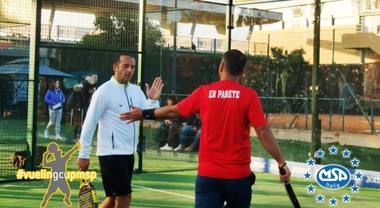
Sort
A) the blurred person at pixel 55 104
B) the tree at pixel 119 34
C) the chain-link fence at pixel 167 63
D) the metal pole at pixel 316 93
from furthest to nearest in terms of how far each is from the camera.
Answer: the tree at pixel 119 34
the blurred person at pixel 55 104
the metal pole at pixel 316 93
the chain-link fence at pixel 167 63

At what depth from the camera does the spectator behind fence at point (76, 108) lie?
1281 centimetres

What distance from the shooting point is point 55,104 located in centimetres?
1255

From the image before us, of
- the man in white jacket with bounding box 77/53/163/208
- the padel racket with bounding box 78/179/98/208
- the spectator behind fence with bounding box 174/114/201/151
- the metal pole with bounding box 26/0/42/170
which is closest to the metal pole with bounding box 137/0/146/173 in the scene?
the spectator behind fence with bounding box 174/114/201/151

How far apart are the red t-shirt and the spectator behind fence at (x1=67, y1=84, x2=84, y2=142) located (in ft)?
25.8

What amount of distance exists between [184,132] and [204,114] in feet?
28.9

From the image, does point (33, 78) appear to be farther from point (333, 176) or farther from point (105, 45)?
point (333, 176)

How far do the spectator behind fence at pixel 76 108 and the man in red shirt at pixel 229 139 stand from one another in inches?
308

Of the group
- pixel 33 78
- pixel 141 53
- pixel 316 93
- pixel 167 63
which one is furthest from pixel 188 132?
pixel 33 78

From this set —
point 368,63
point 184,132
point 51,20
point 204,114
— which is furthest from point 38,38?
point 204,114

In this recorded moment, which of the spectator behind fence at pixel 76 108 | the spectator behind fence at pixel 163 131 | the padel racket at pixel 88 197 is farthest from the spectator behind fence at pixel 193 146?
the padel racket at pixel 88 197

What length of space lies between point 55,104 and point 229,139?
7897 millimetres

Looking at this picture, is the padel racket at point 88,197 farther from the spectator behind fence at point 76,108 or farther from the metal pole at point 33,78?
the spectator behind fence at point 76,108

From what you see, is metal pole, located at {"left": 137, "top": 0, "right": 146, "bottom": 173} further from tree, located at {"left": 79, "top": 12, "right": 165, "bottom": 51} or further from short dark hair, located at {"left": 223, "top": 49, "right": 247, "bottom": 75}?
short dark hair, located at {"left": 223, "top": 49, "right": 247, "bottom": 75}

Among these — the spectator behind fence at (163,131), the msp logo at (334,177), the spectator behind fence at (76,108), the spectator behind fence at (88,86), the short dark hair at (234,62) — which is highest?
the short dark hair at (234,62)
